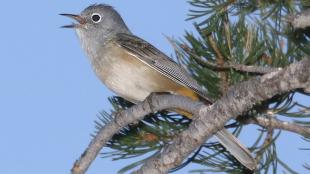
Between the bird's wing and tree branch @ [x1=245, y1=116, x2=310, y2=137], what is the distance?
1332mm

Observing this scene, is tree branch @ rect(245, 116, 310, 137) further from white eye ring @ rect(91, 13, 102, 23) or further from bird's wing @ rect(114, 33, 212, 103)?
white eye ring @ rect(91, 13, 102, 23)

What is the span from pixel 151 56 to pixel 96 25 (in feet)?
3.28

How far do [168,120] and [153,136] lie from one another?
9.5 inches

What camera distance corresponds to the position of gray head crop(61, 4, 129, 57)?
568 cm

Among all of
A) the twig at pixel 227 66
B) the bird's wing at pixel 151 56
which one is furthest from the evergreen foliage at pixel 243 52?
the bird's wing at pixel 151 56

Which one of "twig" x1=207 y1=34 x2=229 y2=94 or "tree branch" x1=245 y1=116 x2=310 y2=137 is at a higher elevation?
"twig" x1=207 y1=34 x2=229 y2=94

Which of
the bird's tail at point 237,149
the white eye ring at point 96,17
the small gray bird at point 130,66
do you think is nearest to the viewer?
the bird's tail at point 237,149

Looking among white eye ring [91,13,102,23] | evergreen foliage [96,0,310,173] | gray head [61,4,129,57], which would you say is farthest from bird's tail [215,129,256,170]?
white eye ring [91,13,102,23]

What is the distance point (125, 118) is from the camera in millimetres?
3557

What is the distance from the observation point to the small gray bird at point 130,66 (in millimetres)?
4812

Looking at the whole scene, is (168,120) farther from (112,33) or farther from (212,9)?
(112,33)

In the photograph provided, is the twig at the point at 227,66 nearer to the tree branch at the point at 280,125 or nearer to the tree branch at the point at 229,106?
the tree branch at the point at 229,106

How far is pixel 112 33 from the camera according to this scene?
19.4ft

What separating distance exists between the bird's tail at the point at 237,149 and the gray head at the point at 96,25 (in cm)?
210
